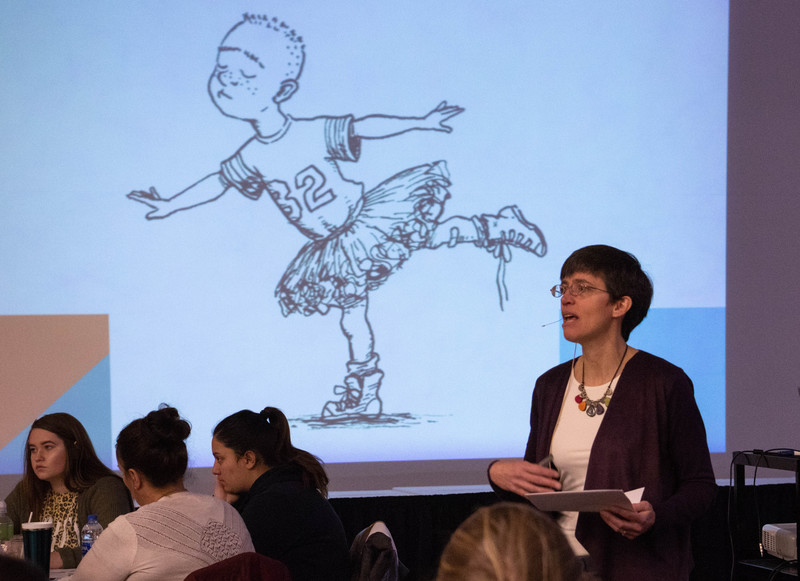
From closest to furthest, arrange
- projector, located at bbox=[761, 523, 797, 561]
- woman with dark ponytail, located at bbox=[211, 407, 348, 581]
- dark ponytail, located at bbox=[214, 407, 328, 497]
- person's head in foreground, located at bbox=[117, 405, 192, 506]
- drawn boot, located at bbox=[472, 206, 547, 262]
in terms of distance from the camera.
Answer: person's head in foreground, located at bbox=[117, 405, 192, 506] < woman with dark ponytail, located at bbox=[211, 407, 348, 581] < dark ponytail, located at bbox=[214, 407, 328, 497] < projector, located at bbox=[761, 523, 797, 561] < drawn boot, located at bbox=[472, 206, 547, 262]

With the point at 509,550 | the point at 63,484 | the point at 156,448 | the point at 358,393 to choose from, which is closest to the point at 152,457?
the point at 156,448

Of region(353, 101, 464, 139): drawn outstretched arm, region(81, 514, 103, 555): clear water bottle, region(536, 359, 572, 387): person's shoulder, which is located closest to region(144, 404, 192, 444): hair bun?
region(81, 514, 103, 555): clear water bottle

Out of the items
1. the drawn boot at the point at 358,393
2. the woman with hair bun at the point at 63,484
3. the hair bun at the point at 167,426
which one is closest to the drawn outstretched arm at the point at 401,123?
the drawn boot at the point at 358,393

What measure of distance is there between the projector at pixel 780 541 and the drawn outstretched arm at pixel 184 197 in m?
2.59

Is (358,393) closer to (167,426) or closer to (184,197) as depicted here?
(184,197)

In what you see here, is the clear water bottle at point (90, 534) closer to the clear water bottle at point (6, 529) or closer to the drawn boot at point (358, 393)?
the clear water bottle at point (6, 529)

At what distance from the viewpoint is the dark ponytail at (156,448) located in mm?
2107

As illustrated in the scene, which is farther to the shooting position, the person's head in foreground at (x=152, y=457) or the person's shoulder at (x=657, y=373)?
the person's head in foreground at (x=152, y=457)

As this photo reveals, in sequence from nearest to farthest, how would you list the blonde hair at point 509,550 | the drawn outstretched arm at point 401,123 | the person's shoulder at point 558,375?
the blonde hair at point 509,550 → the person's shoulder at point 558,375 → the drawn outstretched arm at point 401,123

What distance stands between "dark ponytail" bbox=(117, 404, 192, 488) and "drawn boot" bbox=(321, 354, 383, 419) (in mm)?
→ 1723

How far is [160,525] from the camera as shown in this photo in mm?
1923

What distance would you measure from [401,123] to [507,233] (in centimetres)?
71

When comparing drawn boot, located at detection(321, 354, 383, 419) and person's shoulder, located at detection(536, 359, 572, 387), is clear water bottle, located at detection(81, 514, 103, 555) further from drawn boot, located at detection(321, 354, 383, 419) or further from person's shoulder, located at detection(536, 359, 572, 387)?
drawn boot, located at detection(321, 354, 383, 419)

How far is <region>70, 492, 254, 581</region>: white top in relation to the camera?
1886 mm
